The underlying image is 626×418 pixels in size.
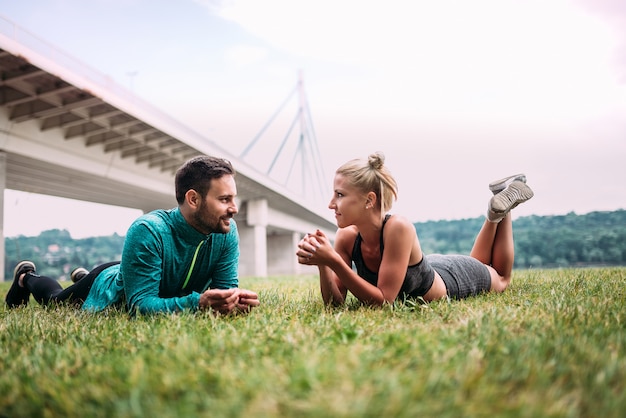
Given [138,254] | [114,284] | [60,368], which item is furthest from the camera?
[114,284]

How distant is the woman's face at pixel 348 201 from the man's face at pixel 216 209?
0.81m

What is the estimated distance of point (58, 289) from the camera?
199 inches

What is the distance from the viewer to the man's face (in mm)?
3574

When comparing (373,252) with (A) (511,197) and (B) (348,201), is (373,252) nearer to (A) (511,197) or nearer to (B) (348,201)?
(B) (348,201)

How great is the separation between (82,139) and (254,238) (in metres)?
16.8

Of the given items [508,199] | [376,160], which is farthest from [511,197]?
[376,160]

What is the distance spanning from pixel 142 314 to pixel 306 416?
2.46 metres

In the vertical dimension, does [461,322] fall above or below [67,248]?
above

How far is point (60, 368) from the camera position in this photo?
6.61 ft

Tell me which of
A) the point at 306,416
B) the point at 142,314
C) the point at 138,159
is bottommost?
the point at 142,314

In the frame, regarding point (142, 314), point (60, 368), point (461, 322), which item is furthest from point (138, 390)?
point (142, 314)

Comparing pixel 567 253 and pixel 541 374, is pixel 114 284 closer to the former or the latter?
pixel 541 374

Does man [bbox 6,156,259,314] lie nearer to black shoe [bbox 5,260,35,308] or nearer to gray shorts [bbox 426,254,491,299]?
black shoe [bbox 5,260,35,308]

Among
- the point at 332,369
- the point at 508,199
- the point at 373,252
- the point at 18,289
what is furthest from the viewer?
the point at 18,289
